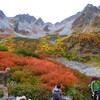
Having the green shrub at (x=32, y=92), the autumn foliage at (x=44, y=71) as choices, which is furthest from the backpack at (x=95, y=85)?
the autumn foliage at (x=44, y=71)

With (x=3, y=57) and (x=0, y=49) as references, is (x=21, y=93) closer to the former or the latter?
(x=3, y=57)

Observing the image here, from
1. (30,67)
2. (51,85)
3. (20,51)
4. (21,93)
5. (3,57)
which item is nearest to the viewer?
(21,93)

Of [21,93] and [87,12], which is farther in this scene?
[87,12]

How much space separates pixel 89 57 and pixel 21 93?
60.6 m

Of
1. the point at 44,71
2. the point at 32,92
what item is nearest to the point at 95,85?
the point at 32,92

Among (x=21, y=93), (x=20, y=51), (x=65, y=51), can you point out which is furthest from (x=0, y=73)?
(x=65, y=51)

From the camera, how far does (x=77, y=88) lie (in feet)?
91.4

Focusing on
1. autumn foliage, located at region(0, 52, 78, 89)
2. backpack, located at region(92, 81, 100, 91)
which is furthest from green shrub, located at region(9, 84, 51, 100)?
backpack, located at region(92, 81, 100, 91)

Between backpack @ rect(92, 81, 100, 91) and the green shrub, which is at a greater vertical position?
backpack @ rect(92, 81, 100, 91)

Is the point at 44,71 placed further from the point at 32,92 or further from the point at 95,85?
the point at 95,85

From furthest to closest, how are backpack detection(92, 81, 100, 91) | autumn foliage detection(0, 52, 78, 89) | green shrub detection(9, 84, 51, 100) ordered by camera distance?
autumn foliage detection(0, 52, 78, 89) < green shrub detection(9, 84, 51, 100) < backpack detection(92, 81, 100, 91)

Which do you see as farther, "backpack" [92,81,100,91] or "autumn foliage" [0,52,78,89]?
"autumn foliage" [0,52,78,89]

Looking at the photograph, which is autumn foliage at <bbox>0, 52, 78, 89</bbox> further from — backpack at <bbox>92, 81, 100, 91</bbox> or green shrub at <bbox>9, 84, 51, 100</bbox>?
backpack at <bbox>92, 81, 100, 91</bbox>

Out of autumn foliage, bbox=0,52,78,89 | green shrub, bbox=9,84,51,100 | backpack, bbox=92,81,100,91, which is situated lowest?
green shrub, bbox=9,84,51,100
